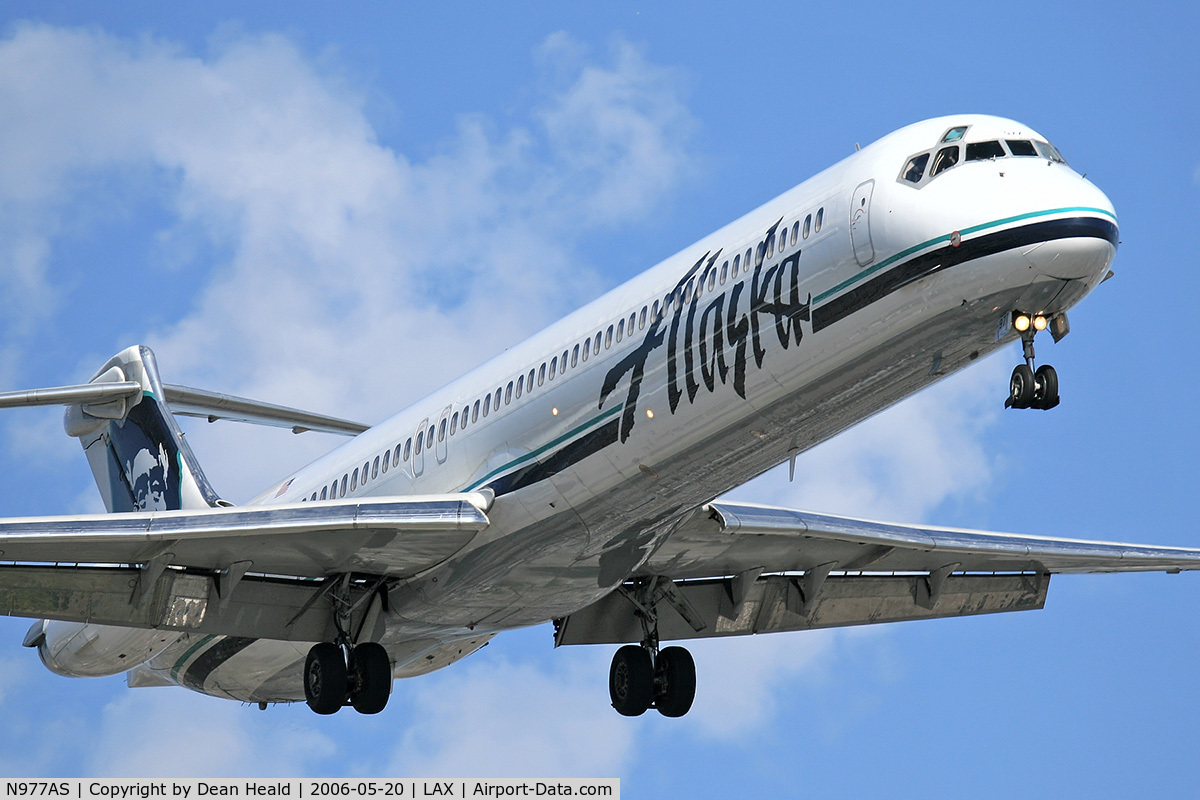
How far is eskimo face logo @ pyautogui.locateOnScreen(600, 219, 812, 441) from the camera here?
16234 mm

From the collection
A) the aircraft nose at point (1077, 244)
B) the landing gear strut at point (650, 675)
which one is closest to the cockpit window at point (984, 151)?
the aircraft nose at point (1077, 244)

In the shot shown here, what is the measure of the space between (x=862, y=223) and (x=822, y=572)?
8.25 metres

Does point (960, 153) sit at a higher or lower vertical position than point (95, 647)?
higher

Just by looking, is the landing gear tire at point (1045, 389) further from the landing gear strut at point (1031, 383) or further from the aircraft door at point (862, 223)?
the aircraft door at point (862, 223)

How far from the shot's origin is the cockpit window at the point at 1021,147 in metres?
15.2

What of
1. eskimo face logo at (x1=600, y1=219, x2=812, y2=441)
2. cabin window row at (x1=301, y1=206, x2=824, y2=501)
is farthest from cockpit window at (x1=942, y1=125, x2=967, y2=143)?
eskimo face logo at (x1=600, y1=219, x2=812, y2=441)

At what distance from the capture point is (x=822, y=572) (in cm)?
2278

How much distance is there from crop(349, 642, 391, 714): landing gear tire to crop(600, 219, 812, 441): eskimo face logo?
509cm

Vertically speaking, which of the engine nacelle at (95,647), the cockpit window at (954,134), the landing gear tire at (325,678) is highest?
the cockpit window at (954,134)

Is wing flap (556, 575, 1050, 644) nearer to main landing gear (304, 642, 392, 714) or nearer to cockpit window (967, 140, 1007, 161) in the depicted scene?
main landing gear (304, 642, 392, 714)

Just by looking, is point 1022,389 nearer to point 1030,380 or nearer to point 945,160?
point 1030,380

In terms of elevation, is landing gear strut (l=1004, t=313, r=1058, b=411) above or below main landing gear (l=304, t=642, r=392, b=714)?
above

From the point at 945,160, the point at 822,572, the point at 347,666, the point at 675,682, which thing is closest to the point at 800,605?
the point at 822,572

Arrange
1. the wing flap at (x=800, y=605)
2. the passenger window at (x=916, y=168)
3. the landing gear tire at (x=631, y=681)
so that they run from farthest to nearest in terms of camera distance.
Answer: the wing flap at (x=800, y=605) → the landing gear tire at (x=631, y=681) → the passenger window at (x=916, y=168)
